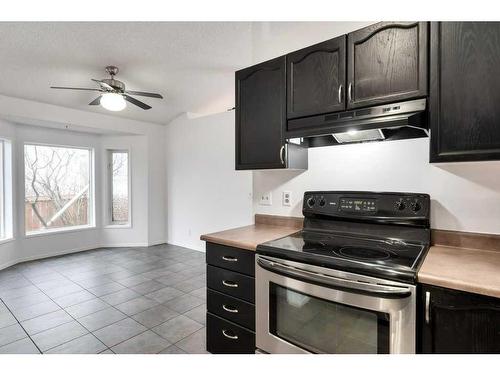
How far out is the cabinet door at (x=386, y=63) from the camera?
1.33 meters

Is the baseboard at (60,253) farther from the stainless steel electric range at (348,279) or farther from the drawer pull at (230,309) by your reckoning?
the stainless steel electric range at (348,279)

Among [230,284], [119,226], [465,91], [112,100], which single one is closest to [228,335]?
[230,284]

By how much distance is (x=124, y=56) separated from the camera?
9.80 feet

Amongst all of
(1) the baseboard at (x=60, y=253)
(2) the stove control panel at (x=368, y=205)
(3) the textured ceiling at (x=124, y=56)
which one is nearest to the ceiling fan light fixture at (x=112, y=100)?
(3) the textured ceiling at (x=124, y=56)

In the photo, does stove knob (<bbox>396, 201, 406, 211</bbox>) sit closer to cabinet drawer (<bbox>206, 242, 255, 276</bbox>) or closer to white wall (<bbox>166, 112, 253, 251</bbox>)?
cabinet drawer (<bbox>206, 242, 255, 276</bbox>)

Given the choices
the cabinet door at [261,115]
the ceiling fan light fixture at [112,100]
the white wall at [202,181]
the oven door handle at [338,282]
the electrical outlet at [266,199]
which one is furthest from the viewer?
the white wall at [202,181]

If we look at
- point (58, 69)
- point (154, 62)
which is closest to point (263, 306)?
point (154, 62)

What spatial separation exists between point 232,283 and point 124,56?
9.22 ft

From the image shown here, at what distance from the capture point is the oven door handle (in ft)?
3.47

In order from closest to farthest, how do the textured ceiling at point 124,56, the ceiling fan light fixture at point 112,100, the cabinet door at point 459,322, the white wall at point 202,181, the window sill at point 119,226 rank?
1. the cabinet door at point 459,322
2. the textured ceiling at point 124,56
3. the ceiling fan light fixture at point 112,100
4. the white wall at point 202,181
5. the window sill at point 119,226

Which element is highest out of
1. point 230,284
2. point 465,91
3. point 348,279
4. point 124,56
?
point 124,56

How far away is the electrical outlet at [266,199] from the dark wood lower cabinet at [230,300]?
734mm

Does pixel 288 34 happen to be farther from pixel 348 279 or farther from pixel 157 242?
pixel 157 242
